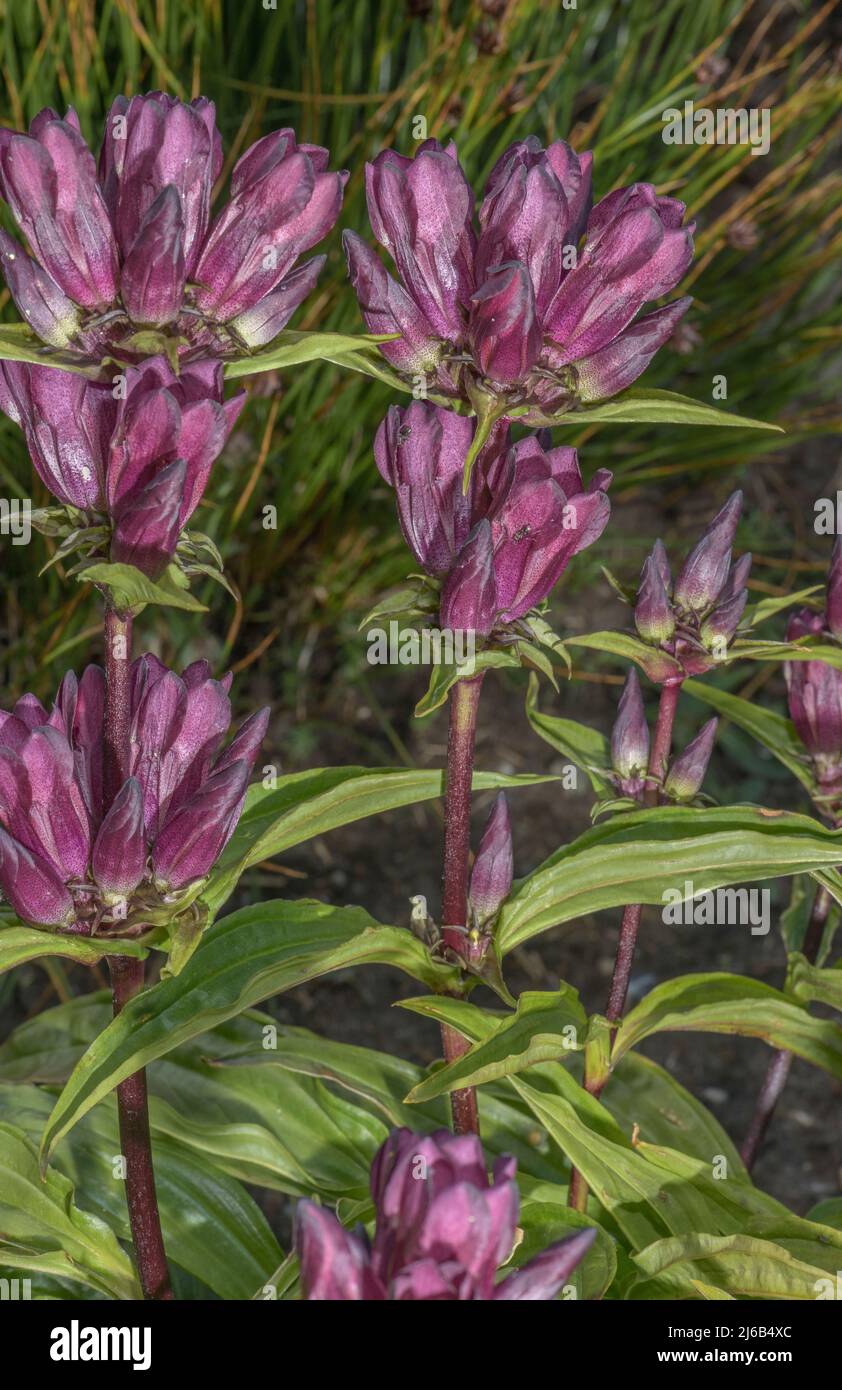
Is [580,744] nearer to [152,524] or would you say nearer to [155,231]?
[152,524]

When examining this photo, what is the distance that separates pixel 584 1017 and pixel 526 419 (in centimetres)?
57

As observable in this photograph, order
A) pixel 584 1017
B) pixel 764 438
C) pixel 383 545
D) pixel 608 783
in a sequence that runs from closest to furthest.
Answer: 1. pixel 584 1017
2. pixel 608 783
3. pixel 383 545
4. pixel 764 438

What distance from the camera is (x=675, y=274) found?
3.77 ft

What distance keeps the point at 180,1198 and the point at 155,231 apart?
1.06 metres

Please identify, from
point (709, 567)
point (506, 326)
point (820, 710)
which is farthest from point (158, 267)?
point (820, 710)

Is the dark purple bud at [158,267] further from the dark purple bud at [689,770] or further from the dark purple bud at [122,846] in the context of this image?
the dark purple bud at [689,770]

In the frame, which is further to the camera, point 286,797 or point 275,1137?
point 275,1137

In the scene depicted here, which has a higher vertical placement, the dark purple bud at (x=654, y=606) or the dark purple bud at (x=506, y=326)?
the dark purple bud at (x=506, y=326)

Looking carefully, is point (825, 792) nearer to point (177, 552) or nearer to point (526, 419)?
point (526, 419)

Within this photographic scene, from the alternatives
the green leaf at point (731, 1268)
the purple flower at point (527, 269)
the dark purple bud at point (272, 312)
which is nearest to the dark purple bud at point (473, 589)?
the purple flower at point (527, 269)

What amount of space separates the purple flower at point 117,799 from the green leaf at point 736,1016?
1.78ft

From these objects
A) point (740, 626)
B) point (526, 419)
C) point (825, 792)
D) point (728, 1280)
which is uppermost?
point (526, 419)

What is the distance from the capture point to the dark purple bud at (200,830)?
44.3 inches

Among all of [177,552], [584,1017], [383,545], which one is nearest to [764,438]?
[383,545]
